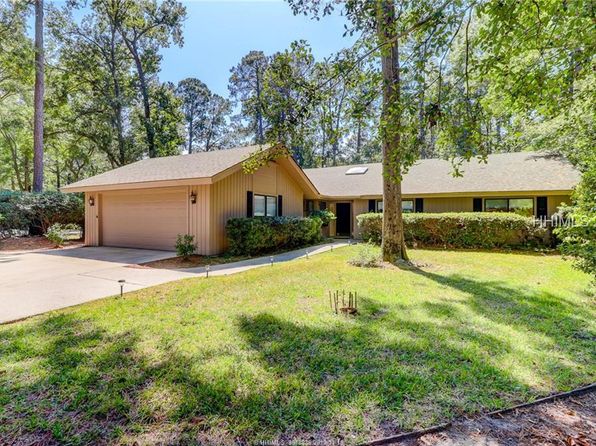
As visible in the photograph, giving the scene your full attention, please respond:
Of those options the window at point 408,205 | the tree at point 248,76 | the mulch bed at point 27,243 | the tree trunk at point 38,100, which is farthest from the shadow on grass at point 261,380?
the tree at point 248,76

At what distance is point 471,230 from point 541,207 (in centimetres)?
360

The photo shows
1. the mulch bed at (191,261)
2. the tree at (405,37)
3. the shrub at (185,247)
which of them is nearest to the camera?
the tree at (405,37)

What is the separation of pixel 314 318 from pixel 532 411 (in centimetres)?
249

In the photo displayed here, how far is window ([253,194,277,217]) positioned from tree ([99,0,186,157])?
13939 mm

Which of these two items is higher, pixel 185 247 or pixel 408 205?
pixel 408 205

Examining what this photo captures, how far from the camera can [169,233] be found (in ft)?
36.6

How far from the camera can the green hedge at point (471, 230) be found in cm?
1145

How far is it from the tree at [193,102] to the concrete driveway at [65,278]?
25.1m

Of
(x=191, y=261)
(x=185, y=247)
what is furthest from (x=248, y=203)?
(x=191, y=261)

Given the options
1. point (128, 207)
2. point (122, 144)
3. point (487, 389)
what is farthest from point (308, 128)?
point (122, 144)

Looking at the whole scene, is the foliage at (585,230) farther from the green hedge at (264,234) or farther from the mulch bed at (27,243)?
the mulch bed at (27,243)

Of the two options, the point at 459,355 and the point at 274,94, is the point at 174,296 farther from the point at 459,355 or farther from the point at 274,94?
the point at 459,355

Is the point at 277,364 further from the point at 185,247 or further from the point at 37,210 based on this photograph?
the point at 37,210

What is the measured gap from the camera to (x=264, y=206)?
12.8m
